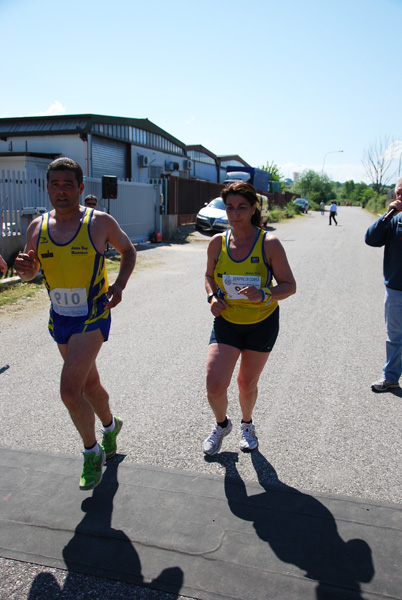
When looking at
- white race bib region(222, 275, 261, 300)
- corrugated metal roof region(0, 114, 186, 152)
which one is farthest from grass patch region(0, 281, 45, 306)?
corrugated metal roof region(0, 114, 186, 152)

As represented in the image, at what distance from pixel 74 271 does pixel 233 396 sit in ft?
7.31

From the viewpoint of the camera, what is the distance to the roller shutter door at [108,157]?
2380 centimetres

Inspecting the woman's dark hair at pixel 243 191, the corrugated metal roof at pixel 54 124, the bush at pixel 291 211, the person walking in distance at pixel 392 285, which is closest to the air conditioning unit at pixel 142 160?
the corrugated metal roof at pixel 54 124

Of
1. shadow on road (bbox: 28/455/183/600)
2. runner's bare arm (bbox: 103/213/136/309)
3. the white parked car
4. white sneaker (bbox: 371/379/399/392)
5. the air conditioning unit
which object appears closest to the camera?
shadow on road (bbox: 28/455/183/600)

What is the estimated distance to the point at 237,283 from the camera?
3.36 meters

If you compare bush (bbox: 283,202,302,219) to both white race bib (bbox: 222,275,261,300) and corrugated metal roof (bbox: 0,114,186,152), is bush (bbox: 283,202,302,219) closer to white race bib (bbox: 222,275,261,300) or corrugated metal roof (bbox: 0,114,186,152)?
corrugated metal roof (bbox: 0,114,186,152)

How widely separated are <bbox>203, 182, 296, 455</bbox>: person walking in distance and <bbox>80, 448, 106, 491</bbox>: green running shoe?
812 millimetres

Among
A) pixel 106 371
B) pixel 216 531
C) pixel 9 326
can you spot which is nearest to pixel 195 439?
pixel 216 531

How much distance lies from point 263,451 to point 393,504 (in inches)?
38.2

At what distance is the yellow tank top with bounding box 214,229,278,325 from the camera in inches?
131

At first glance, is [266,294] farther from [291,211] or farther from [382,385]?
[291,211]

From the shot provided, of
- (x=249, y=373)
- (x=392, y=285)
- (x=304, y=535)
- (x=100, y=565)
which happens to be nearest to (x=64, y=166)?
(x=249, y=373)

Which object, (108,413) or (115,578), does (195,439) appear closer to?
(108,413)

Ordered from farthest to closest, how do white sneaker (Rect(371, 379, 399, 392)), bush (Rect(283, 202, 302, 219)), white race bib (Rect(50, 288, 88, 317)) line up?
bush (Rect(283, 202, 302, 219)), white sneaker (Rect(371, 379, 399, 392)), white race bib (Rect(50, 288, 88, 317))
